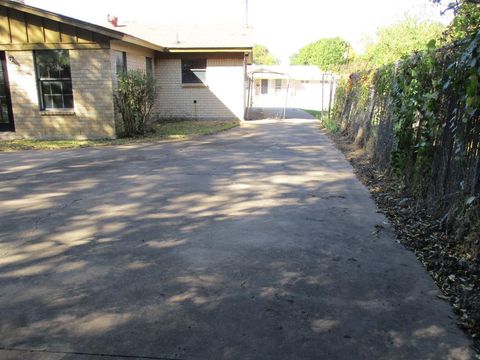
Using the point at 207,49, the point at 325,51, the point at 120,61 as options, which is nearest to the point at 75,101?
the point at 120,61

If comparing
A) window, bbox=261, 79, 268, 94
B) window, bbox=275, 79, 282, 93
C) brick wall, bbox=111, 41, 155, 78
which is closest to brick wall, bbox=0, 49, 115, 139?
brick wall, bbox=111, 41, 155, 78

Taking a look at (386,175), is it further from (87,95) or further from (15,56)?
(15,56)

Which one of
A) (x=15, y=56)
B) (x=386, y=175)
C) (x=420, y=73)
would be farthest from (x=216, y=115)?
(x=420, y=73)

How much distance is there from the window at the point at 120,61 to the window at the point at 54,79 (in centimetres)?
161

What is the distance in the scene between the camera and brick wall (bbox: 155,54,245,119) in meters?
20.0

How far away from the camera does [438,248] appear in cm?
445

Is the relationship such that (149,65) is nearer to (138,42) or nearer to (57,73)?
(138,42)

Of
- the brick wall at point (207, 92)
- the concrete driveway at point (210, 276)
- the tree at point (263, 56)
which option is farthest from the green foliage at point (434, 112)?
the tree at point (263, 56)

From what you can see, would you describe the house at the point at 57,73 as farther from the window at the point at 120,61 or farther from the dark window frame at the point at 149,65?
the dark window frame at the point at 149,65

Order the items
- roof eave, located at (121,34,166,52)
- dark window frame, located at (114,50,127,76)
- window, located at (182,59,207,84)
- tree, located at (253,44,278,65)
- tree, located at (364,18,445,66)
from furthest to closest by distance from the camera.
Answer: tree, located at (253,44,278,65) → window, located at (182,59,207,84) → tree, located at (364,18,445,66) → dark window frame, located at (114,50,127,76) → roof eave, located at (121,34,166,52)

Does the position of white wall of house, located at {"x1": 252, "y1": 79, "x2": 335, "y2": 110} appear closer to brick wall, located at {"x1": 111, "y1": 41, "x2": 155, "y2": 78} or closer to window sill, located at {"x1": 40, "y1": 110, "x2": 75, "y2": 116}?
brick wall, located at {"x1": 111, "y1": 41, "x2": 155, "y2": 78}

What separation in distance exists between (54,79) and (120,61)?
2379 millimetres

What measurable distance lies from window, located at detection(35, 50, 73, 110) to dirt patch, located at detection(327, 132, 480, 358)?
1069 centimetres

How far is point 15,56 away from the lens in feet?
44.6
